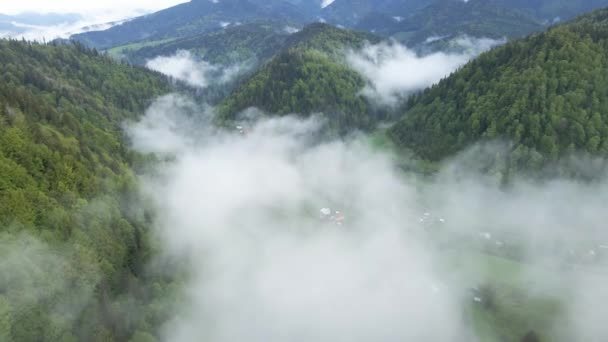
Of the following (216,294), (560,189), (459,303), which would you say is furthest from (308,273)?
(560,189)

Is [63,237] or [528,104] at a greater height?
[528,104]

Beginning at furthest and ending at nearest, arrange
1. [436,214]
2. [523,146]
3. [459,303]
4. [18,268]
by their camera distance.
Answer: [523,146], [436,214], [459,303], [18,268]

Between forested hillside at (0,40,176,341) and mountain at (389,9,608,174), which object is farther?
mountain at (389,9,608,174)

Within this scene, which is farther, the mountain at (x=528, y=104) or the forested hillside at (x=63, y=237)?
the mountain at (x=528, y=104)

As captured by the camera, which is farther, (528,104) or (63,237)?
(528,104)

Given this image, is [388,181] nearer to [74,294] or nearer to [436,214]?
[436,214]
